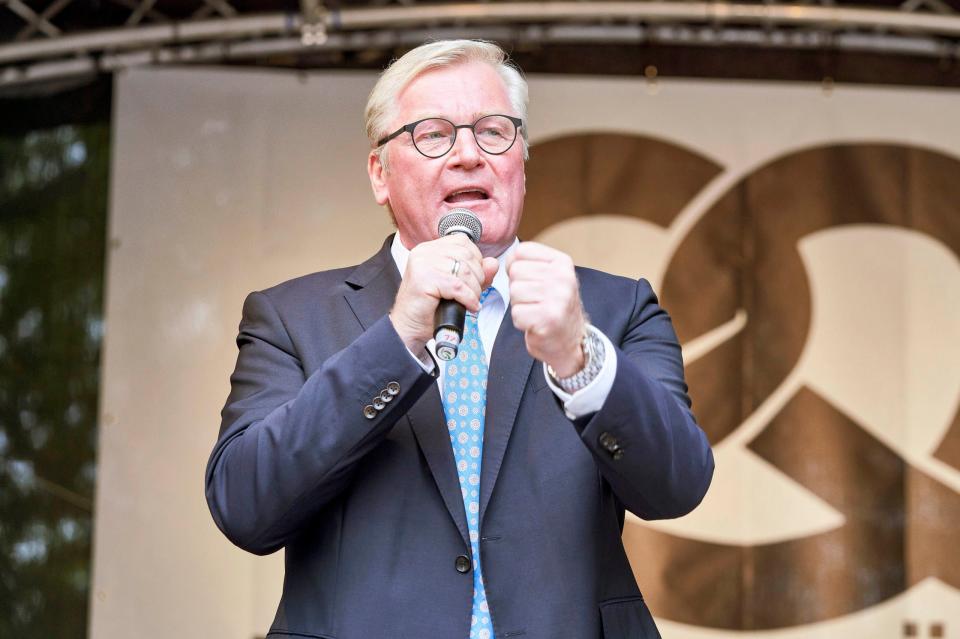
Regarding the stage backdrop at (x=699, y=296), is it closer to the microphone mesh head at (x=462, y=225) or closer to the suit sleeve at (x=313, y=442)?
the microphone mesh head at (x=462, y=225)

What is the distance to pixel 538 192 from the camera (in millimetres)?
5016

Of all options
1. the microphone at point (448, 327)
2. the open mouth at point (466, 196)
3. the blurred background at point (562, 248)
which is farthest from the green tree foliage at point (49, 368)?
the microphone at point (448, 327)

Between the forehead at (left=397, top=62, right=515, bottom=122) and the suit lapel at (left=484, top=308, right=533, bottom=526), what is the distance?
348 millimetres

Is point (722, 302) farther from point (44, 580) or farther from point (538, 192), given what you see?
point (44, 580)

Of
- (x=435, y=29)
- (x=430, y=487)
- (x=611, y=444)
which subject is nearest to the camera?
(x=611, y=444)

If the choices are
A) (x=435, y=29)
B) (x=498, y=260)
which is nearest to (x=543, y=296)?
(x=498, y=260)

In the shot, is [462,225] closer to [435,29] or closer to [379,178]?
[379,178]

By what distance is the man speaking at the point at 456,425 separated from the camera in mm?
1605

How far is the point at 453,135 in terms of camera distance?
1.95m

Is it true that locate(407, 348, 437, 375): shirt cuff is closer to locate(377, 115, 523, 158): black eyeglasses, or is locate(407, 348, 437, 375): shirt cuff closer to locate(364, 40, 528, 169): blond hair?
locate(377, 115, 523, 158): black eyeglasses

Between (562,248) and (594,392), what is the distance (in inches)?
134

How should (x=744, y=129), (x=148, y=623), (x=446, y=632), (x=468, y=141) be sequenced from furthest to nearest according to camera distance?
1. (x=744, y=129)
2. (x=148, y=623)
3. (x=468, y=141)
4. (x=446, y=632)

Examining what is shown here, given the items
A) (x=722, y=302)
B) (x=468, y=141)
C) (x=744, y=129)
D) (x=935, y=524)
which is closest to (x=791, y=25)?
(x=744, y=129)

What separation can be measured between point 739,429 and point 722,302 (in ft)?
1.72
